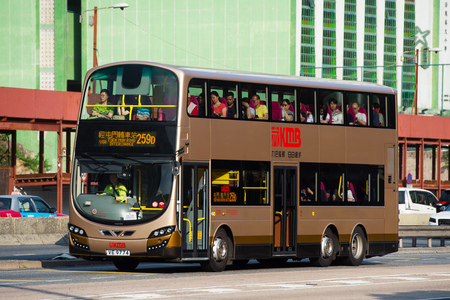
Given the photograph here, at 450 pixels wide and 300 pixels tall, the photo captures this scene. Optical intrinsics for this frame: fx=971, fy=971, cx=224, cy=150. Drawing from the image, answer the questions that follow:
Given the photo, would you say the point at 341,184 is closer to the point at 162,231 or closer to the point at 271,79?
the point at 271,79

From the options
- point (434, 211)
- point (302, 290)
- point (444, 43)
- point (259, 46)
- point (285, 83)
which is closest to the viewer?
point (302, 290)

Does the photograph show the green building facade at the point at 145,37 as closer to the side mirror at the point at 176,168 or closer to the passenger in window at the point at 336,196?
the passenger in window at the point at 336,196

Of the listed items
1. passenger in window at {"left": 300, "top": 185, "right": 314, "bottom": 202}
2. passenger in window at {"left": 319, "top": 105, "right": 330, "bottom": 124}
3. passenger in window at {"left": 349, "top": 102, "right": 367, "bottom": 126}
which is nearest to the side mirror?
passenger in window at {"left": 300, "top": 185, "right": 314, "bottom": 202}

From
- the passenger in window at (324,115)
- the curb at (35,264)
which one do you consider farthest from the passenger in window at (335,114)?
the curb at (35,264)

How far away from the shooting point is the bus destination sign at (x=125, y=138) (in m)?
18.2

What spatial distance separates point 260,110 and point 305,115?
4.84 feet

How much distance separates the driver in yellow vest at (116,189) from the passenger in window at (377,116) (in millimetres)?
7374

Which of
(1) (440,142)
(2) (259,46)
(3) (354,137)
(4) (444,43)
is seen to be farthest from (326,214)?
(4) (444,43)

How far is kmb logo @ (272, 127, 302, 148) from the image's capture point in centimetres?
2038

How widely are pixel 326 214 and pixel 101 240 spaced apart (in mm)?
5879

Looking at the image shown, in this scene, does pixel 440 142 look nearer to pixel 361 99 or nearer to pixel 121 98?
pixel 361 99

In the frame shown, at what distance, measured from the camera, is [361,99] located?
74.3 ft

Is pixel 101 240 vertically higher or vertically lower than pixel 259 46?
lower

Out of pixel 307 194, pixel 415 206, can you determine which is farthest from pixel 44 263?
pixel 415 206
